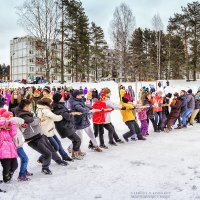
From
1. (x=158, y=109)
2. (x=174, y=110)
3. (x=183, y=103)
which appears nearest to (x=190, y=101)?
(x=183, y=103)

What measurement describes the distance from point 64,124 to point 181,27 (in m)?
46.1

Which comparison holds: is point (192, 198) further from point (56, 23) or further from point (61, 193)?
point (56, 23)

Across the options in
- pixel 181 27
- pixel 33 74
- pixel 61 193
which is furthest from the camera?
pixel 33 74

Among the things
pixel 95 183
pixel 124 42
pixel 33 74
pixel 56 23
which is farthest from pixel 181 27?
pixel 33 74

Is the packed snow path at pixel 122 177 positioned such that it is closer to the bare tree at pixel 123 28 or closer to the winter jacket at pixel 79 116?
the winter jacket at pixel 79 116

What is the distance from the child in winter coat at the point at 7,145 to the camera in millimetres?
5469

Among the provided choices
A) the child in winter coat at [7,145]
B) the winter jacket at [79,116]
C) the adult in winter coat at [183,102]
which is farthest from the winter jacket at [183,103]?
the child in winter coat at [7,145]

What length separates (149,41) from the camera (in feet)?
205

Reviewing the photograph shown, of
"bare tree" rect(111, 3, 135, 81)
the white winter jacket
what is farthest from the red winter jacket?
"bare tree" rect(111, 3, 135, 81)

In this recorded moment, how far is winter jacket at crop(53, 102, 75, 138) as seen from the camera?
7023 mm

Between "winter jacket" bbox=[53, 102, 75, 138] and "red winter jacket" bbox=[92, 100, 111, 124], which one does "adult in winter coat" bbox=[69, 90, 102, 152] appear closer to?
"winter jacket" bbox=[53, 102, 75, 138]

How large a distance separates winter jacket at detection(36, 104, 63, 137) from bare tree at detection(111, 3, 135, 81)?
38.2 metres

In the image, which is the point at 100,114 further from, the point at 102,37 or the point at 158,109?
the point at 102,37

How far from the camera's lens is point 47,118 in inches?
264
